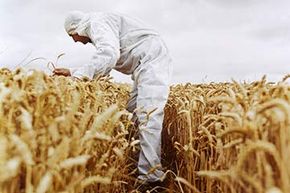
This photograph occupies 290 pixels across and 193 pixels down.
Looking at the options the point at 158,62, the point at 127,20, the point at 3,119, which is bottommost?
the point at 3,119

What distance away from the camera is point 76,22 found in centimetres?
475

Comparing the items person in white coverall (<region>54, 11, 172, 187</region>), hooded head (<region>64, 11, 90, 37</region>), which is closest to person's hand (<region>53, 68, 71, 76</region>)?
person in white coverall (<region>54, 11, 172, 187</region>)

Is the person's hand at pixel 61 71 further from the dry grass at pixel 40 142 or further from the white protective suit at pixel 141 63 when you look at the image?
the dry grass at pixel 40 142

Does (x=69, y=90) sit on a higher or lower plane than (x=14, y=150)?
higher

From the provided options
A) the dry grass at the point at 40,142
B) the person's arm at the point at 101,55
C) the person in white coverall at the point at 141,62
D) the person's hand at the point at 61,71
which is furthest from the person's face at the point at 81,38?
the dry grass at the point at 40,142

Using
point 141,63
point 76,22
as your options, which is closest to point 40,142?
point 141,63

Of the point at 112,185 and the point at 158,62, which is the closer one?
the point at 112,185

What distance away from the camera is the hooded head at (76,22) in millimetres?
4605

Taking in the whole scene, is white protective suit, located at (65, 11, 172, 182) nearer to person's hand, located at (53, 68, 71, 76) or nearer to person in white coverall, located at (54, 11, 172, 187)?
person in white coverall, located at (54, 11, 172, 187)

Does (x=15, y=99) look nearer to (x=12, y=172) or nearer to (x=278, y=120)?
(x=12, y=172)

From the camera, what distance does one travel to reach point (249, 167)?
1.99m

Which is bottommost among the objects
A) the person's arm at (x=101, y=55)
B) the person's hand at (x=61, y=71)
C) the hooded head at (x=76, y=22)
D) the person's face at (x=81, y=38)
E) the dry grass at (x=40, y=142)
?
the dry grass at (x=40, y=142)

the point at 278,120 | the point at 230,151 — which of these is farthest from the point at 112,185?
the point at 278,120

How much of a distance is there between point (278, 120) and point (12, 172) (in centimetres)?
89
